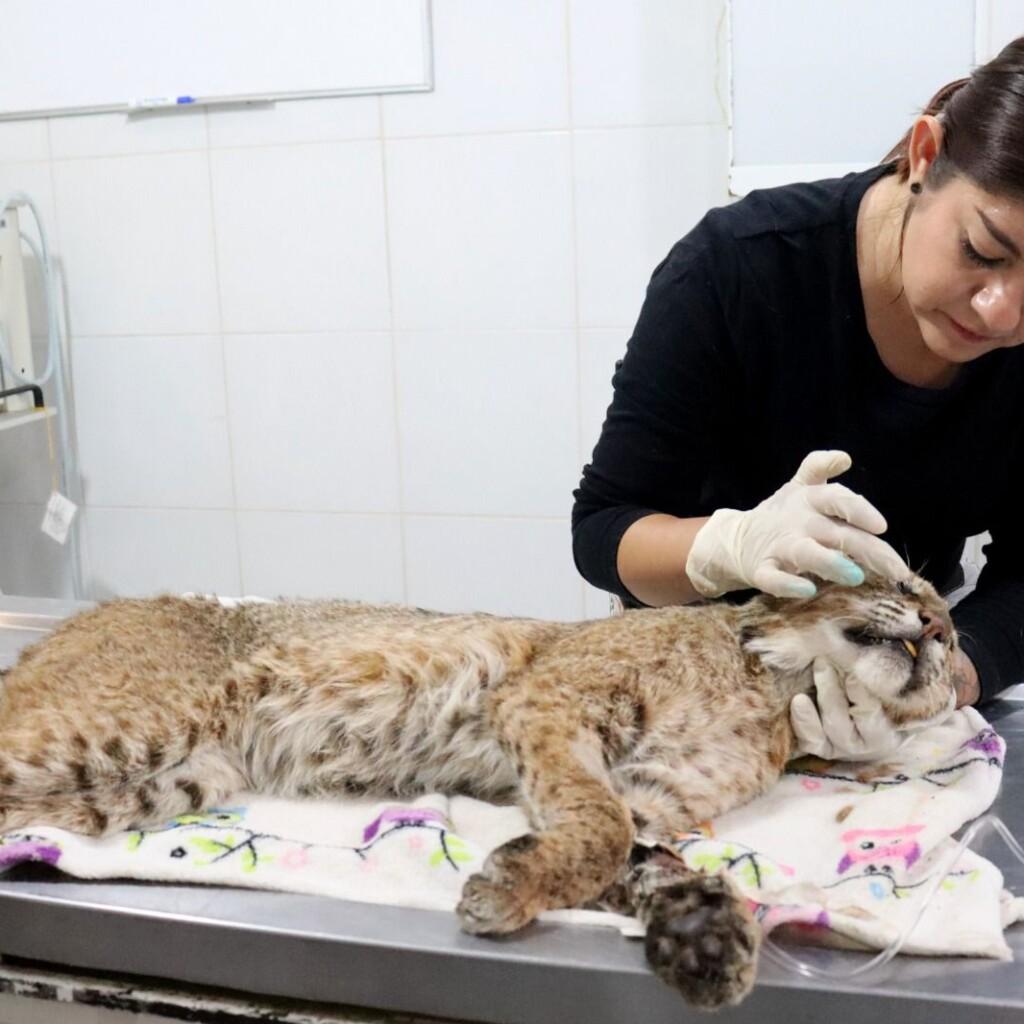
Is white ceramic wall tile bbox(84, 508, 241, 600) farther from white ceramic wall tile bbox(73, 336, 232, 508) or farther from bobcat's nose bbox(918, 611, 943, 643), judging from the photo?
bobcat's nose bbox(918, 611, 943, 643)

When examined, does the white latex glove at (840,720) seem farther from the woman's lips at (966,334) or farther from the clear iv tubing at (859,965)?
the woman's lips at (966,334)

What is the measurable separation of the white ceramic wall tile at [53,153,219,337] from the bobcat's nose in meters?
2.15

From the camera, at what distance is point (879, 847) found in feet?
3.99

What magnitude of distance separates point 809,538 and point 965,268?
0.38 meters

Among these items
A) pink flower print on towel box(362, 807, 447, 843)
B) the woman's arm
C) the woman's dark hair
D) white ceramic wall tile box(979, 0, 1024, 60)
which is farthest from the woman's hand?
white ceramic wall tile box(979, 0, 1024, 60)

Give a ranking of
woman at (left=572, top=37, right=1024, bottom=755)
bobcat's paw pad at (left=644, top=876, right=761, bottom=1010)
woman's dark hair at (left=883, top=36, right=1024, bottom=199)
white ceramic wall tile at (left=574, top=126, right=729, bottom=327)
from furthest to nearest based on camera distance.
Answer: white ceramic wall tile at (left=574, top=126, right=729, bottom=327) < woman at (left=572, top=37, right=1024, bottom=755) < woman's dark hair at (left=883, top=36, right=1024, bottom=199) < bobcat's paw pad at (left=644, top=876, right=761, bottom=1010)

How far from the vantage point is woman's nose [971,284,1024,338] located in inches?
53.7

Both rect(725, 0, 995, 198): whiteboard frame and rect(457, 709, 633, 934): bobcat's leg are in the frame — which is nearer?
rect(457, 709, 633, 934): bobcat's leg

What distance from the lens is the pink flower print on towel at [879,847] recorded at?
1.18 metres

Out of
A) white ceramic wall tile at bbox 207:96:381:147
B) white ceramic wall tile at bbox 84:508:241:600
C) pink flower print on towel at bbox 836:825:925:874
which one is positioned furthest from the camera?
white ceramic wall tile at bbox 84:508:241:600

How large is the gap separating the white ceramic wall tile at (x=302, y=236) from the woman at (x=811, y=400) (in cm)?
130

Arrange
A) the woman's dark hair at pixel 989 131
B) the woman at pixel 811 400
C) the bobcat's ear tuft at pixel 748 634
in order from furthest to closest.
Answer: the woman at pixel 811 400, the bobcat's ear tuft at pixel 748 634, the woman's dark hair at pixel 989 131

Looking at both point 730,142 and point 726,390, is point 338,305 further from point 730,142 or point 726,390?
point 726,390

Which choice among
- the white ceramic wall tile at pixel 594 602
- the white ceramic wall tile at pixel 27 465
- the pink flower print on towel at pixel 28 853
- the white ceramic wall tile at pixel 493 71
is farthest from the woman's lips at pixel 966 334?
the white ceramic wall tile at pixel 27 465
